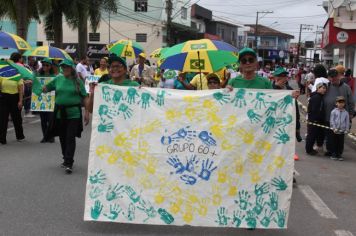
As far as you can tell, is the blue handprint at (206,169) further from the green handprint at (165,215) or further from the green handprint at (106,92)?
the green handprint at (106,92)

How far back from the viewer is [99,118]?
525 cm

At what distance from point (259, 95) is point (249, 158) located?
2.01 ft

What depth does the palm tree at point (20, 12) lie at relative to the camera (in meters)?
22.5

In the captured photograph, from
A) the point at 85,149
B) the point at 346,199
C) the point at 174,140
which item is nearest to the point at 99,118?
the point at 174,140

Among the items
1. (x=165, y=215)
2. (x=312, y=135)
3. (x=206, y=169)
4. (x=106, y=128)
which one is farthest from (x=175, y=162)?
(x=312, y=135)

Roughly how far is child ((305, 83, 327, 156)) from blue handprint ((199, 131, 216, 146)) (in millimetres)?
6187

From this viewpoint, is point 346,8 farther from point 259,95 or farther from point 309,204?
point 259,95

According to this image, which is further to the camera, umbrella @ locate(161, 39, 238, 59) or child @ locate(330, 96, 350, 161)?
child @ locate(330, 96, 350, 161)

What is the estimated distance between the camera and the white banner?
16.8 feet

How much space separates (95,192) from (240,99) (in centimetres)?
163

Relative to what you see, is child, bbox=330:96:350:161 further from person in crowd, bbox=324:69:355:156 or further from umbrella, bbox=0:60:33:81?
umbrella, bbox=0:60:33:81

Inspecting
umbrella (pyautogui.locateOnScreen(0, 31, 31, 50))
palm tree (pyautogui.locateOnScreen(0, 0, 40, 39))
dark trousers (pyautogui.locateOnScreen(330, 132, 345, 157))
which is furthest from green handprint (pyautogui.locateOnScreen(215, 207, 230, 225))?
palm tree (pyautogui.locateOnScreen(0, 0, 40, 39))

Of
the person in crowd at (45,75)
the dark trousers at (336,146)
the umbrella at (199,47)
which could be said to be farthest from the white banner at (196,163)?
the person in crowd at (45,75)

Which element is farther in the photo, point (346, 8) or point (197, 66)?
point (346, 8)
